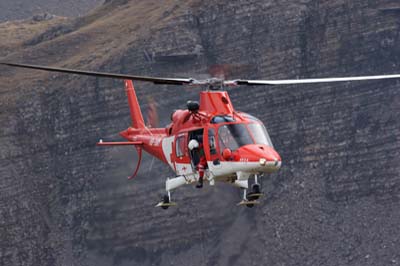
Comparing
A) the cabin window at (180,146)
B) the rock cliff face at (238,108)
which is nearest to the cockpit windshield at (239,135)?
the cabin window at (180,146)

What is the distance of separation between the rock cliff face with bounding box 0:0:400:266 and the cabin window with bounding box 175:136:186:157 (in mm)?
45867

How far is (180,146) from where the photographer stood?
55.2 metres

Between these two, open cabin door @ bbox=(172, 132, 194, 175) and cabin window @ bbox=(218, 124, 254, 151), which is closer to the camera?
cabin window @ bbox=(218, 124, 254, 151)

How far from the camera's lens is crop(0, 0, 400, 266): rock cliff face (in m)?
104

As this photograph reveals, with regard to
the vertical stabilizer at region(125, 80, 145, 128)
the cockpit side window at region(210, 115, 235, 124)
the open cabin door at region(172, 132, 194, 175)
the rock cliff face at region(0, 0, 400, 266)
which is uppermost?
the cockpit side window at region(210, 115, 235, 124)

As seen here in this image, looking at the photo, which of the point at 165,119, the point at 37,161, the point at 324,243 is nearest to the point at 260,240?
the point at 324,243

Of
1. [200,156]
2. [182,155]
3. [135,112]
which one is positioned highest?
[200,156]

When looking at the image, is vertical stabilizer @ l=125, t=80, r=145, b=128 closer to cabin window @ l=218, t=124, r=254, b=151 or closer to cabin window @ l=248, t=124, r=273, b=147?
cabin window @ l=218, t=124, r=254, b=151

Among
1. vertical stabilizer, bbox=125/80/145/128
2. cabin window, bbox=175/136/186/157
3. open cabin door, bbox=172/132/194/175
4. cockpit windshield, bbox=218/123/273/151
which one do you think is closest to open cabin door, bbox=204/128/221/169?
cockpit windshield, bbox=218/123/273/151

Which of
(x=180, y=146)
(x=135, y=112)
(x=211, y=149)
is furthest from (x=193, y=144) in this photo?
(x=135, y=112)

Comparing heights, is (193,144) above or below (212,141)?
below

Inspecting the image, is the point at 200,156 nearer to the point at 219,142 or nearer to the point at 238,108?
the point at 219,142

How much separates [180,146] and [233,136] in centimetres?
365

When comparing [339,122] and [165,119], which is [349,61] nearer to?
[339,122]
